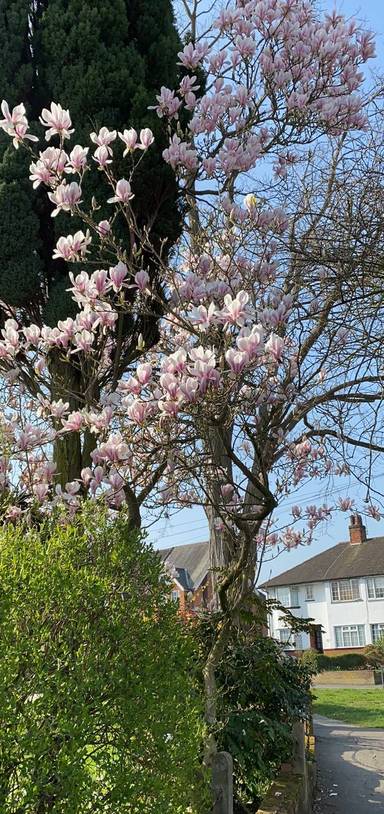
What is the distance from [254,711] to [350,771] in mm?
4056

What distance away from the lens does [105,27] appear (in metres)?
6.16

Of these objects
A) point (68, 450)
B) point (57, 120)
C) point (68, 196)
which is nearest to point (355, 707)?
point (68, 450)

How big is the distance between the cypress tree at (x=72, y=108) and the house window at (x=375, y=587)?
4205cm

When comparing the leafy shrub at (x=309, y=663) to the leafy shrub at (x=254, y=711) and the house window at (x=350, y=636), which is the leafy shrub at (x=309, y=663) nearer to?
the leafy shrub at (x=254, y=711)

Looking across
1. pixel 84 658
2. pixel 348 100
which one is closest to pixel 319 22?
pixel 348 100

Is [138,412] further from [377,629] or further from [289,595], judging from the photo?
[289,595]

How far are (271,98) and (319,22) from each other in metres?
1.60

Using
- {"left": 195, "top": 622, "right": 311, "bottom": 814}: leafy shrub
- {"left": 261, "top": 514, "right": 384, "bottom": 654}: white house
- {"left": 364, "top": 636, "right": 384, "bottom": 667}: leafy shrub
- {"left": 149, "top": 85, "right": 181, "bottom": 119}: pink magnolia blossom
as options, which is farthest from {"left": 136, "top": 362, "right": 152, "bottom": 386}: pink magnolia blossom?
{"left": 261, "top": 514, "right": 384, "bottom": 654}: white house

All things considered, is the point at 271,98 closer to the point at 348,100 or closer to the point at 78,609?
the point at 348,100

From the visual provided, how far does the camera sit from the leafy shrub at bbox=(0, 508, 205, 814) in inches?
105

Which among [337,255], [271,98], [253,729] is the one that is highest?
A: [271,98]

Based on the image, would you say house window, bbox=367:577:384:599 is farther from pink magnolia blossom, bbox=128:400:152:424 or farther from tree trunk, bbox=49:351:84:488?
pink magnolia blossom, bbox=128:400:152:424

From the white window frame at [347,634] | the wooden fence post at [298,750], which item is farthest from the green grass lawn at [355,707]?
the white window frame at [347,634]

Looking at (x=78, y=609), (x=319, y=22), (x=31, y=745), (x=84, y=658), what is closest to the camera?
(x=31, y=745)
